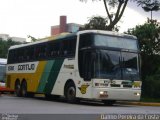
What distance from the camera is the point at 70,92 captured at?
20719mm

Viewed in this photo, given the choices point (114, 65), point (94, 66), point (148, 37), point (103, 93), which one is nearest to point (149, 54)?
point (148, 37)

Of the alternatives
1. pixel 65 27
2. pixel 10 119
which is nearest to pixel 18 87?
pixel 10 119

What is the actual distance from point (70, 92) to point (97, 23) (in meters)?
18.3

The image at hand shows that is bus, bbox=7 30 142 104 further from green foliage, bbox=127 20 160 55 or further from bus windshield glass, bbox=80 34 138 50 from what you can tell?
green foliage, bbox=127 20 160 55

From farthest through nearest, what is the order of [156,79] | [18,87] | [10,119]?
[156,79]
[18,87]
[10,119]

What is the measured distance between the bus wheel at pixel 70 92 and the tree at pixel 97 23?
642 inches

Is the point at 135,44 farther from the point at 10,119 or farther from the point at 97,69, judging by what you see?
the point at 10,119

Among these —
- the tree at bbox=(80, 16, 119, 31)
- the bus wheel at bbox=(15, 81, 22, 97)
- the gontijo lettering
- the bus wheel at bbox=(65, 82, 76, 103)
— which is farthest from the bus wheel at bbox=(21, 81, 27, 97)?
the tree at bbox=(80, 16, 119, 31)

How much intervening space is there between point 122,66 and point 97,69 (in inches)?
48.0

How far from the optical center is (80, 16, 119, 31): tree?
37.3m

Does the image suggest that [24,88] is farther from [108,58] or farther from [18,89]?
[108,58]

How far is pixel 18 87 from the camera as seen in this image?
92.1 ft

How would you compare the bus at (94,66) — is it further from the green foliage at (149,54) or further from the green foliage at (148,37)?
the green foliage at (148,37)

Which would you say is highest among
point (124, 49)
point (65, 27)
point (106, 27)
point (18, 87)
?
point (65, 27)
